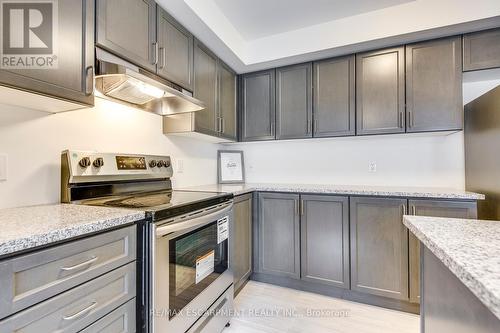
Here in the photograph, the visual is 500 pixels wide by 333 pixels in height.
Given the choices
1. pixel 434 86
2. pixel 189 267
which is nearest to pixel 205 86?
pixel 189 267

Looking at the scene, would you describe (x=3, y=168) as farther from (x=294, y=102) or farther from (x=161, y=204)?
(x=294, y=102)

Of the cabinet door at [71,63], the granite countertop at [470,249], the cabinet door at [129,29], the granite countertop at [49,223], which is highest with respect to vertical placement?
the cabinet door at [129,29]

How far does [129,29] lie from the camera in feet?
4.77

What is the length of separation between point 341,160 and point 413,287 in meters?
1.30

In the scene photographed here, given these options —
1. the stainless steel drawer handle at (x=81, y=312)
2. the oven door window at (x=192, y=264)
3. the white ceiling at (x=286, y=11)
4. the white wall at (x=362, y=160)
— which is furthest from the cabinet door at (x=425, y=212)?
the stainless steel drawer handle at (x=81, y=312)

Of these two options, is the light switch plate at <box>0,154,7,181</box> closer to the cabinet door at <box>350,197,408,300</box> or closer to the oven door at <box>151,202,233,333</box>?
the oven door at <box>151,202,233,333</box>

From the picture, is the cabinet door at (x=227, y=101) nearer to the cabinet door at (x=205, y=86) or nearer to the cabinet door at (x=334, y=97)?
the cabinet door at (x=205, y=86)

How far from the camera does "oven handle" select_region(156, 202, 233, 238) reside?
3.85 feet

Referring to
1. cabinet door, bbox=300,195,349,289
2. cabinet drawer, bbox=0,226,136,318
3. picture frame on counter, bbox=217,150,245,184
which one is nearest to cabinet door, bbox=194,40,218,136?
picture frame on counter, bbox=217,150,245,184

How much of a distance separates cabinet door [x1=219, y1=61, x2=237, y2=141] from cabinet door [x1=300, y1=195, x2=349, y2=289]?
3.44ft

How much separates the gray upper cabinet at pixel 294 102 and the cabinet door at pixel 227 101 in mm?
493

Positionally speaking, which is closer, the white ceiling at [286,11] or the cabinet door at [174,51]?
the cabinet door at [174,51]

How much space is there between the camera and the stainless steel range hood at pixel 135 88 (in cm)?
128

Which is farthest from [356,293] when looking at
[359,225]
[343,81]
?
[343,81]
